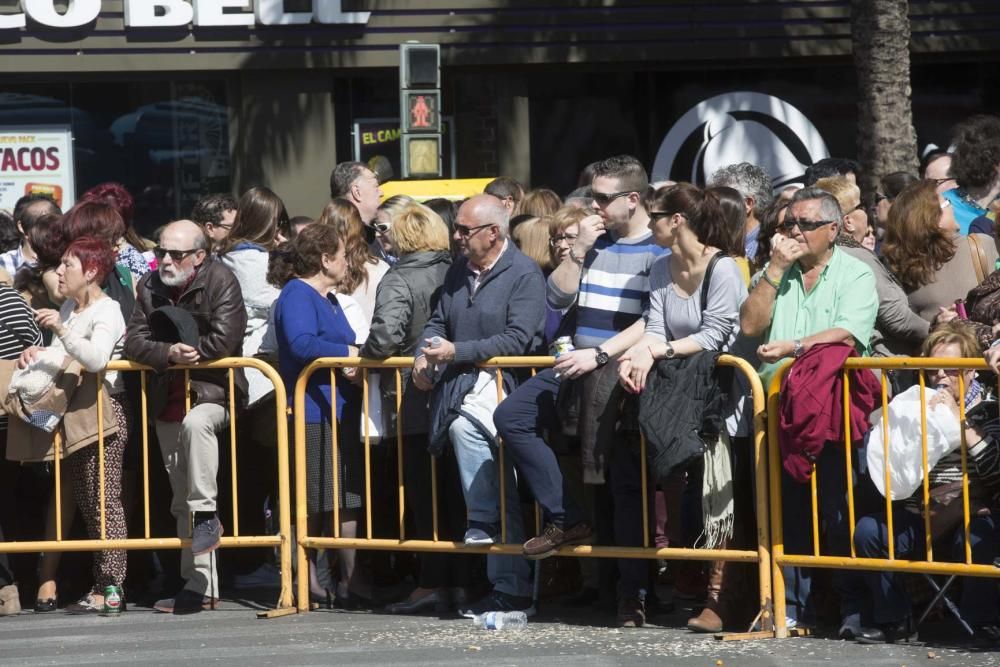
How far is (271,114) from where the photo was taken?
16.0 meters

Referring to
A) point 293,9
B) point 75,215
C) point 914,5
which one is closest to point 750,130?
point 914,5

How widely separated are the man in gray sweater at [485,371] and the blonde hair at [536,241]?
903mm

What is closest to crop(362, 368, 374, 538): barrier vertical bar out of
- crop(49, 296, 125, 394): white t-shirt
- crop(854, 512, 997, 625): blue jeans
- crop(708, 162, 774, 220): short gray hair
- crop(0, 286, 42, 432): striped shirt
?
crop(49, 296, 125, 394): white t-shirt

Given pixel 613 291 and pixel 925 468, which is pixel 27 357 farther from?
pixel 925 468

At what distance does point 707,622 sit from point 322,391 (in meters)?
2.26

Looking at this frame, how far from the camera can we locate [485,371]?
7949mm

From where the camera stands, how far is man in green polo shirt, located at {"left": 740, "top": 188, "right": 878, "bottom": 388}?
7.32 metres

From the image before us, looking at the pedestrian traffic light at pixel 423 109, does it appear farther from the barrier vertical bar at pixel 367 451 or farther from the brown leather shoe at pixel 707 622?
the brown leather shoe at pixel 707 622

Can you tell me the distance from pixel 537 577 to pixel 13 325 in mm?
2913

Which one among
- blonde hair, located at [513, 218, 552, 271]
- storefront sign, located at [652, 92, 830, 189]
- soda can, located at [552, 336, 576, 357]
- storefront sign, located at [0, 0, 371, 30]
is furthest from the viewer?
storefront sign, located at [652, 92, 830, 189]

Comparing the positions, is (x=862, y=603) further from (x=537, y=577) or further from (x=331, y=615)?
(x=331, y=615)

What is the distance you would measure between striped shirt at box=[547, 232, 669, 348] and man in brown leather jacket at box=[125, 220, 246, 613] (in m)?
1.83

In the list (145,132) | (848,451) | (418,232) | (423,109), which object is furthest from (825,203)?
(145,132)

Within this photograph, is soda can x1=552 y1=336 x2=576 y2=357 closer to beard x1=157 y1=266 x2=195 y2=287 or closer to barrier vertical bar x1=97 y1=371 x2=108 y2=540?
beard x1=157 y1=266 x2=195 y2=287
